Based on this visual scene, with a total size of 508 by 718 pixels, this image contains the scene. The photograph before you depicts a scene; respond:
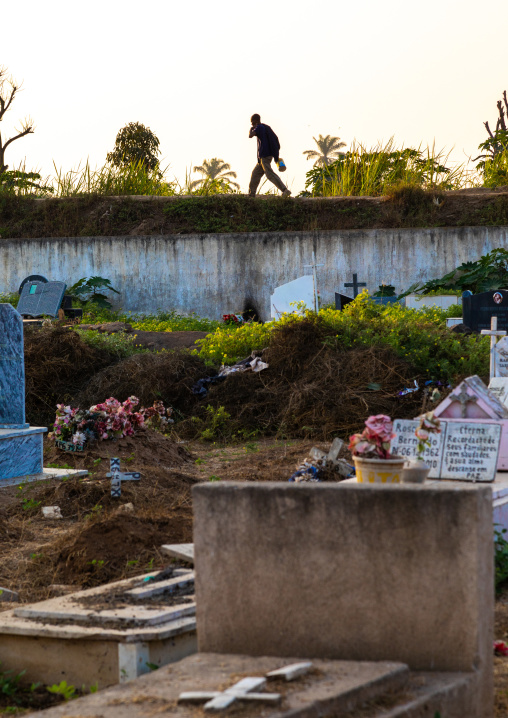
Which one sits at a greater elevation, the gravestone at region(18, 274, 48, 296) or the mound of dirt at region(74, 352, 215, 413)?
the gravestone at region(18, 274, 48, 296)

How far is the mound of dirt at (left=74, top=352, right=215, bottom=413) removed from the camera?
38.5 feet

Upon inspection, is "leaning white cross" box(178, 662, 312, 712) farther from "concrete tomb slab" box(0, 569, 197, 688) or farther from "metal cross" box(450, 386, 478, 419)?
"metal cross" box(450, 386, 478, 419)

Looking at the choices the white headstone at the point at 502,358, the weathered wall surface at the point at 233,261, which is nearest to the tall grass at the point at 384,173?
the weathered wall surface at the point at 233,261

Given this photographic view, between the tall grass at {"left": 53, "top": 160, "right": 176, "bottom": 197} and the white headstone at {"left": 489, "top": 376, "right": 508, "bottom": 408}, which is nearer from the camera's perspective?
the white headstone at {"left": 489, "top": 376, "right": 508, "bottom": 408}

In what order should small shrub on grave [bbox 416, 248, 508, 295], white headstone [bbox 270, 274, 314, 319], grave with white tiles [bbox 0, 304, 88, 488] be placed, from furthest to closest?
small shrub on grave [bbox 416, 248, 508, 295] < white headstone [bbox 270, 274, 314, 319] < grave with white tiles [bbox 0, 304, 88, 488]

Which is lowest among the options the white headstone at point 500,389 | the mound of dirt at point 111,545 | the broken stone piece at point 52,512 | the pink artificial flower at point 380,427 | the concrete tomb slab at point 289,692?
the broken stone piece at point 52,512

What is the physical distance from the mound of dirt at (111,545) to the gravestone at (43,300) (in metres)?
11.5

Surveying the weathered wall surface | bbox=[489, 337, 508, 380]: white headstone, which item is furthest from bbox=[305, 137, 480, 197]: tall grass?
bbox=[489, 337, 508, 380]: white headstone

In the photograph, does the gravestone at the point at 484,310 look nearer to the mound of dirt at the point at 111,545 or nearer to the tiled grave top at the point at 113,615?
the mound of dirt at the point at 111,545

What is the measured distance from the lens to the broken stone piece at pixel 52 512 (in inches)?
260

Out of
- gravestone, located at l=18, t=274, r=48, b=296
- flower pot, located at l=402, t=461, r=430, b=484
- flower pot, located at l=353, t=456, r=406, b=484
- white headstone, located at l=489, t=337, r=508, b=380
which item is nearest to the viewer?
flower pot, located at l=402, t=461, r=430, b=484

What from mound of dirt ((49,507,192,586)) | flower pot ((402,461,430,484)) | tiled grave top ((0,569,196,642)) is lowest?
mound of dirt ((49,507,192,586))

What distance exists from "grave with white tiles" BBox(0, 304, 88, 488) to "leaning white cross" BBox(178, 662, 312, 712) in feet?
18.2

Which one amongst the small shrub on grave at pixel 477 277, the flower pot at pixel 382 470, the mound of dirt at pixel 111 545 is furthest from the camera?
the small shrub on grave at pixel 477 277
